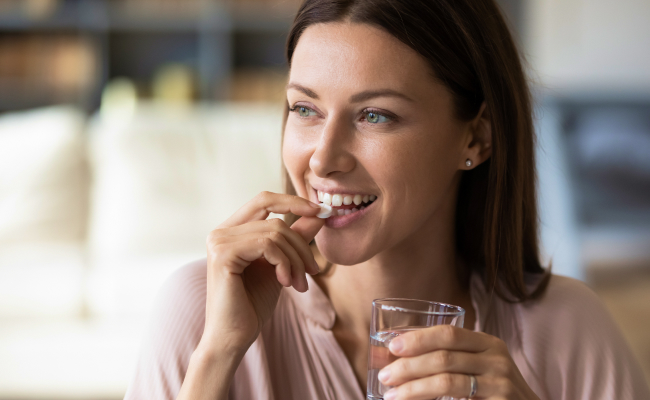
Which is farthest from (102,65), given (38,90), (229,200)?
(229,200)

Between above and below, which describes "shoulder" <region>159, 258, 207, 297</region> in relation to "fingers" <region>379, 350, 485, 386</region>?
above

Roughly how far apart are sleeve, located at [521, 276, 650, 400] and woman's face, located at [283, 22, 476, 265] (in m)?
0.40

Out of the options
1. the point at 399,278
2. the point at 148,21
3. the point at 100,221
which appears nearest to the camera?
the point at 399,278

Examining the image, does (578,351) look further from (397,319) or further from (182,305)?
(182,305)

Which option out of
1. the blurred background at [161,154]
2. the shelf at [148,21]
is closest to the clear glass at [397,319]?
the blurred background at [161,154]

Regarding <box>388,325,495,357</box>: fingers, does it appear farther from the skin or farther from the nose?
the nose

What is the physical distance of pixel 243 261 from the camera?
1128 millimetres

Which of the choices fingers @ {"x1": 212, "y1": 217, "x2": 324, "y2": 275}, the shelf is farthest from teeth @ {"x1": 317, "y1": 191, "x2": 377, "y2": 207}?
the shelf

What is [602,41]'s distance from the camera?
18.2ft

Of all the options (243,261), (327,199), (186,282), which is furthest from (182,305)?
(327,199)

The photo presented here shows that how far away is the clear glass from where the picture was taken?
92 centimetres

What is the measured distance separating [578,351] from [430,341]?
0.66 m

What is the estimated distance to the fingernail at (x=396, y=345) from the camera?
904 millimetres

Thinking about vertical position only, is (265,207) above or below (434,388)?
above
